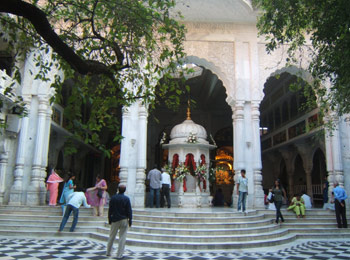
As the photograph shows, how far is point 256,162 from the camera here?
38.1ft

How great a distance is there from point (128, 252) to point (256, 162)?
661cm

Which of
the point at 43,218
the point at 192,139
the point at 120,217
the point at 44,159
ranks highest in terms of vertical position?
the point at 192,139

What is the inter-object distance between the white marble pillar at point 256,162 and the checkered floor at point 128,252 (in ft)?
11.9

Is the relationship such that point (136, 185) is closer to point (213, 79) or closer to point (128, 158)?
point (128, 158)

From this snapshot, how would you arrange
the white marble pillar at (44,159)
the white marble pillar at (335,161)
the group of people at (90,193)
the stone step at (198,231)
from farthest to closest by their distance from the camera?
the white marble pillar at (335,161), the white marble pillar at (44,159), the group of people at (90,193), the stone step at (198,231)

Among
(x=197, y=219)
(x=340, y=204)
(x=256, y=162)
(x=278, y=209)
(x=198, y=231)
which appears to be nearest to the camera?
(x=198, y=231)

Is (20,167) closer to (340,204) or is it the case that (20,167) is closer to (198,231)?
(198,231)

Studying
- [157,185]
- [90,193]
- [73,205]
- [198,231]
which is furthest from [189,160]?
[73,205]

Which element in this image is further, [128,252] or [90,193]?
[90,193]

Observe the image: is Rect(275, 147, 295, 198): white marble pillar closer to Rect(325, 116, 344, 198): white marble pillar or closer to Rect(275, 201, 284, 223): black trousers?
Rect(325, 116, 344, 198): white marble pillar

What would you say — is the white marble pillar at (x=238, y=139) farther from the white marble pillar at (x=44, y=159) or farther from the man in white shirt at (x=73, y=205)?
the white marble pillar at (x=44, y=159)

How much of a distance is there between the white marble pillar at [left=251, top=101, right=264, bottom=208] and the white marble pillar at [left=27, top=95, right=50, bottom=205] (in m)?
7.42

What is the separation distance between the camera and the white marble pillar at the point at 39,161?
35.2ft

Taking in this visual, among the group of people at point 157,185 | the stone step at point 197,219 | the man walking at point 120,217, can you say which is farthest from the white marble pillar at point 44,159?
the man walking at point 120,217
